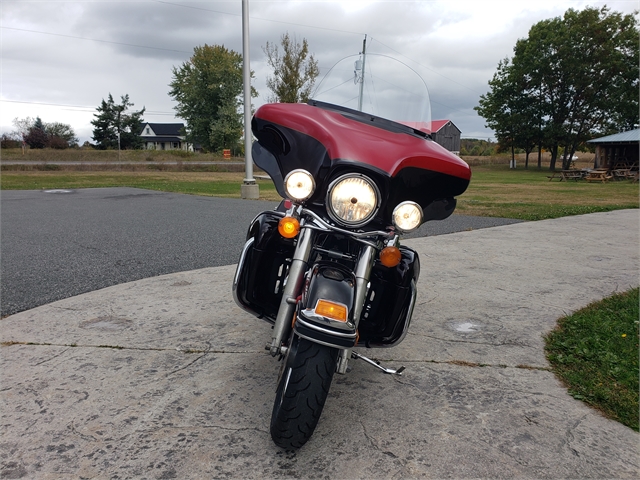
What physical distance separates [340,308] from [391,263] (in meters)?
0.34

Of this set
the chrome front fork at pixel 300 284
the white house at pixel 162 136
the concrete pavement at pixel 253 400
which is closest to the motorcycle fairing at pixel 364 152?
the chrome front fork at pixel 300 284

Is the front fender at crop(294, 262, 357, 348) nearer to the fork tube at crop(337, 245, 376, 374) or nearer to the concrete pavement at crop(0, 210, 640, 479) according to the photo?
the fork tube at crop(337, 245, 376, 374)

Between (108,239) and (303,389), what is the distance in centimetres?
560

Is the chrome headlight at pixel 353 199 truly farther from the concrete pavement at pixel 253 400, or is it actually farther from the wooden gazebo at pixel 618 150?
the wooden gazebo at pixel 618 150

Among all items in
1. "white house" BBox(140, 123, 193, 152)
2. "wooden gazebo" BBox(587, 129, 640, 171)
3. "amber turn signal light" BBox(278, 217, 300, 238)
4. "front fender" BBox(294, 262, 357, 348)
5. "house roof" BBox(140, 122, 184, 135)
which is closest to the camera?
"front fender" BBox(294, 262, 357, 348)

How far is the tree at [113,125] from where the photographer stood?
60.7 m

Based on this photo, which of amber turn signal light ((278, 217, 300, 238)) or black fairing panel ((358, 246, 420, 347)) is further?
black fairing panel ((358, 246, 420, 347))

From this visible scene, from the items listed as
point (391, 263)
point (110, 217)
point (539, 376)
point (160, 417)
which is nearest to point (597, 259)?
point (539, 376)

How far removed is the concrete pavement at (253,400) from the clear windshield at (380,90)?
1469 millimetres

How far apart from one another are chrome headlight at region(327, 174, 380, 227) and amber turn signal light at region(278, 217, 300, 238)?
0.19m

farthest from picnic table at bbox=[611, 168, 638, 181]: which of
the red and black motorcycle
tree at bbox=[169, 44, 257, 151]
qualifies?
tree at bbox=[169, 44, 257, 151]

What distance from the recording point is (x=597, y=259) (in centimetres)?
586

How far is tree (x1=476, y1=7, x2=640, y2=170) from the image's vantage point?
1574 inches

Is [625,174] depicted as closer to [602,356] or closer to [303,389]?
[602,356]
